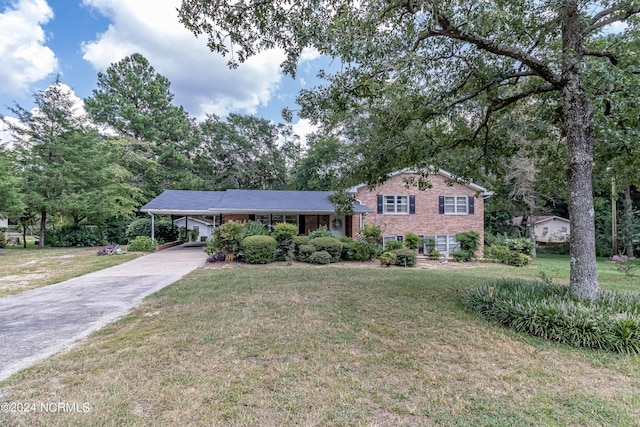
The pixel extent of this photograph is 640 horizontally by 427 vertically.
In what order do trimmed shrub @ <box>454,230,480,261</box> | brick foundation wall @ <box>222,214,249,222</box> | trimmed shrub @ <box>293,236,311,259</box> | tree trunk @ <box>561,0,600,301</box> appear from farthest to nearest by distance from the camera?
brick foundation wall @ <box>222,214,249,222</box>, trimmed shrub @ <box>454,230,480,261</box>, trimmed shrub @ <box>293,236,311,259</box>, tree trunk @ <box>561,0,600,301</box>

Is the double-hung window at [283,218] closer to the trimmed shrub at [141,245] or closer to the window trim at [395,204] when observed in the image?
the window trim at [395,204]

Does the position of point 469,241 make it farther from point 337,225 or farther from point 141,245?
point 141,245

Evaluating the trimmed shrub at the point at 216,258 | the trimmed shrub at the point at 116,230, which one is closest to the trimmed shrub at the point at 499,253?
the trimmed shrub at the point at 216,258

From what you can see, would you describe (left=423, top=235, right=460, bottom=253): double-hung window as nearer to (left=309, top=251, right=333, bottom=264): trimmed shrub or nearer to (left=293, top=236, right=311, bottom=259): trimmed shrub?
(left=309, top=251, right=333, bottom=264): trimmed shrub

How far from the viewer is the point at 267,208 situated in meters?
15.8

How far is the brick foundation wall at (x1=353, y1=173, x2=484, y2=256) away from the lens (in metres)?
18.7

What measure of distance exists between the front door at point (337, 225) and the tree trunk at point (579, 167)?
13.8 m

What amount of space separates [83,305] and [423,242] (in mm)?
16729

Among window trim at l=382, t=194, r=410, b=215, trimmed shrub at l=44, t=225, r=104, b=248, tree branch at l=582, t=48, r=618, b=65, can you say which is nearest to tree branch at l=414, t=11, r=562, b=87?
tree branch at l=582, t=48, r=618, b=65

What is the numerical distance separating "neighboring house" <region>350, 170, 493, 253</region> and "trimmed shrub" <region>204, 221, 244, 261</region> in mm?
8668

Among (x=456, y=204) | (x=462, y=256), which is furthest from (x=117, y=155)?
(x=462, y=256)

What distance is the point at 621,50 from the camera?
18.8 ft

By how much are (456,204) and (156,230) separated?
820 inches

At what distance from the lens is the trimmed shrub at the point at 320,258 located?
12.5m
